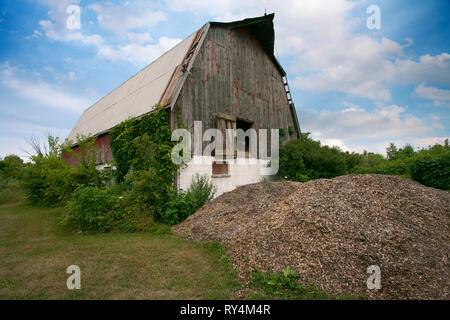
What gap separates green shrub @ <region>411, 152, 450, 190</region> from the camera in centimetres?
902

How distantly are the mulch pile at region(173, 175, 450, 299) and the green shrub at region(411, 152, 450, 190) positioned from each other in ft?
14.0

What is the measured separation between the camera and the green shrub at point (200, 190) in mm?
8439

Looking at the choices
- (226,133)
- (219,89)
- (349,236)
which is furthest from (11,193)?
(349,236)

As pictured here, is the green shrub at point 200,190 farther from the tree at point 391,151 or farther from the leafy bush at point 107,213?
the tree at point 391,151

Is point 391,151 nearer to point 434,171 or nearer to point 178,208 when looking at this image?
point 434,171

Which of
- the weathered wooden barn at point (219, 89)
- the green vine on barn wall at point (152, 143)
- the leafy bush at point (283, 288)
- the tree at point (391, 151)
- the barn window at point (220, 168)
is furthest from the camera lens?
the tree at point (391, 151)

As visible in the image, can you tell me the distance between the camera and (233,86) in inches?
450

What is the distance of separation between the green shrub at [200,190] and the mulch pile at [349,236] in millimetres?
1827

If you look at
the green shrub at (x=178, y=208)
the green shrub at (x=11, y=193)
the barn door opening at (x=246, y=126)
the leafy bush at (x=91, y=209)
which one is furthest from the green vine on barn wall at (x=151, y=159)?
the green shrub at (x=11, y=193)

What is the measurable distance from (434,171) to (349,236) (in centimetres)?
802

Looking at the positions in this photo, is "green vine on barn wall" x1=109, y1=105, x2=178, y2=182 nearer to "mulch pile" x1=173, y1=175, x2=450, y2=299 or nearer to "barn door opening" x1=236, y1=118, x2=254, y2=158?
"mulch pile" x1=173, y1=175, x2=450, y2=299
